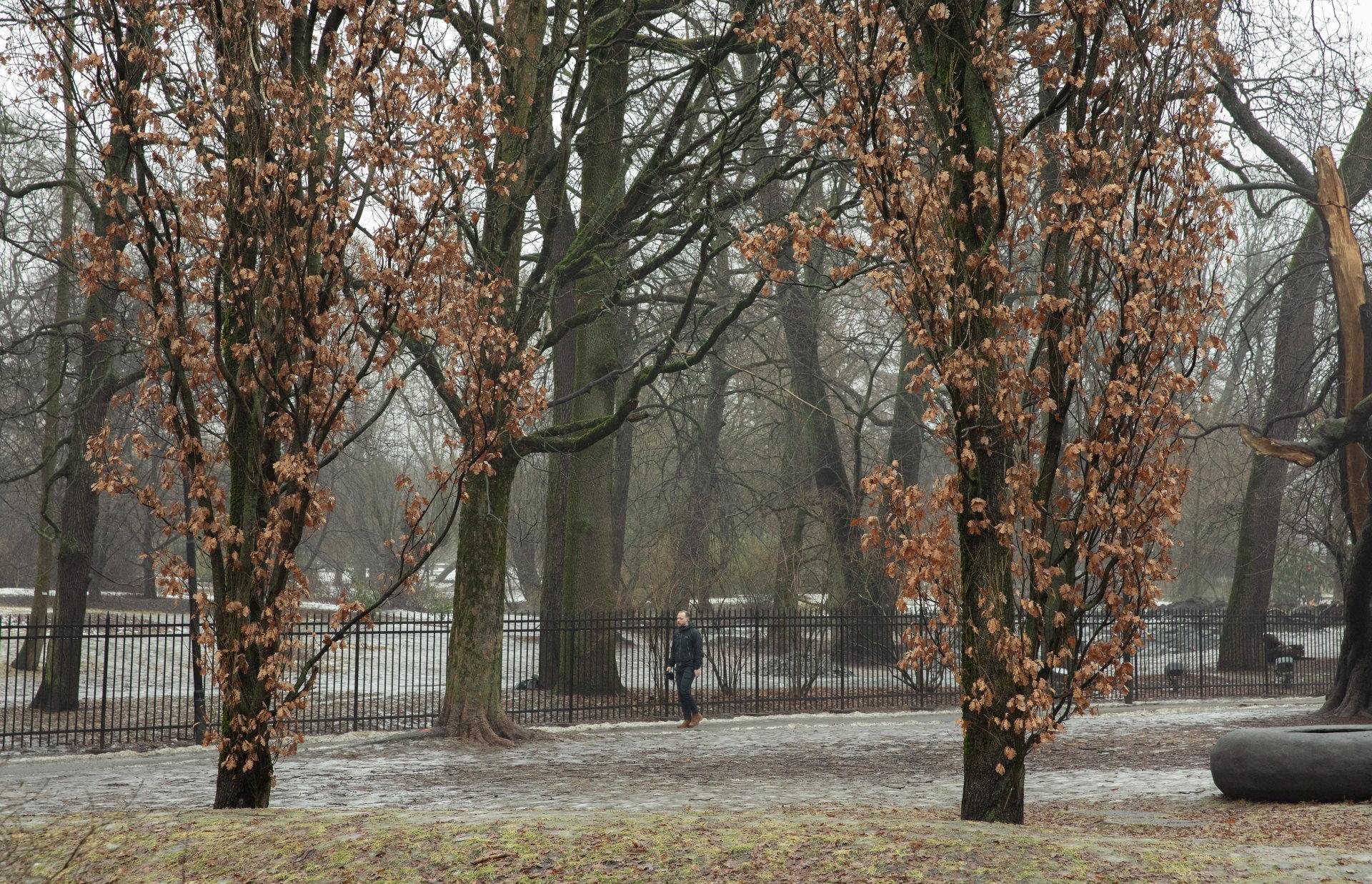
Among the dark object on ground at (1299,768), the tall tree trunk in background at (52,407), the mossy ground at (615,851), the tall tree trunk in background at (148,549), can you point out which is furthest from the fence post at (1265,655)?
the tall tree trunk in background at (148,549)

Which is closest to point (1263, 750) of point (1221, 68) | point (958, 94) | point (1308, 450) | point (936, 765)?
point (936, 765)

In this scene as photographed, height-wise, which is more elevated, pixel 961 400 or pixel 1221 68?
pixel 1221 68

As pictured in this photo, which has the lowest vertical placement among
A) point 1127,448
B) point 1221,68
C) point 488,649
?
point 488,649

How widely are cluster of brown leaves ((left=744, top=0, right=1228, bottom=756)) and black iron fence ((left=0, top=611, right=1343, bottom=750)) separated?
6.55 metres

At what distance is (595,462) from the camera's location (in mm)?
19938

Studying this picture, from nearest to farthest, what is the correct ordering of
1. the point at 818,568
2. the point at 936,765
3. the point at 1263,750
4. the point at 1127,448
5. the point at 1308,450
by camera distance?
the point at 1127,448
the point at 1263,750
the point at 936,765
the point at 1308,450
the point at 818,568

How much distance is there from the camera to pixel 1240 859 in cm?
681

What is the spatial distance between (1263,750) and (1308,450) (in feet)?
24.9

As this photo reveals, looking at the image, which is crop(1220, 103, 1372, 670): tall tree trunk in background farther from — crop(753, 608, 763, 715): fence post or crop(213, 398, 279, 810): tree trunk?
crop(213, 398, 279, 810): tree trunk

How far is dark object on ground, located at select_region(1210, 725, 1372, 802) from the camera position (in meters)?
10.4

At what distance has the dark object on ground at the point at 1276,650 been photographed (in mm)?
23797

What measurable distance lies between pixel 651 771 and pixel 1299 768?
5.87 m

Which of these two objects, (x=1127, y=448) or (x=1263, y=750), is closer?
(x=1127, y=448)

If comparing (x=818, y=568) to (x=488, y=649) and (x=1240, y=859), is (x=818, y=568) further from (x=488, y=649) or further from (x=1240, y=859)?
(x=1240, y=859)
